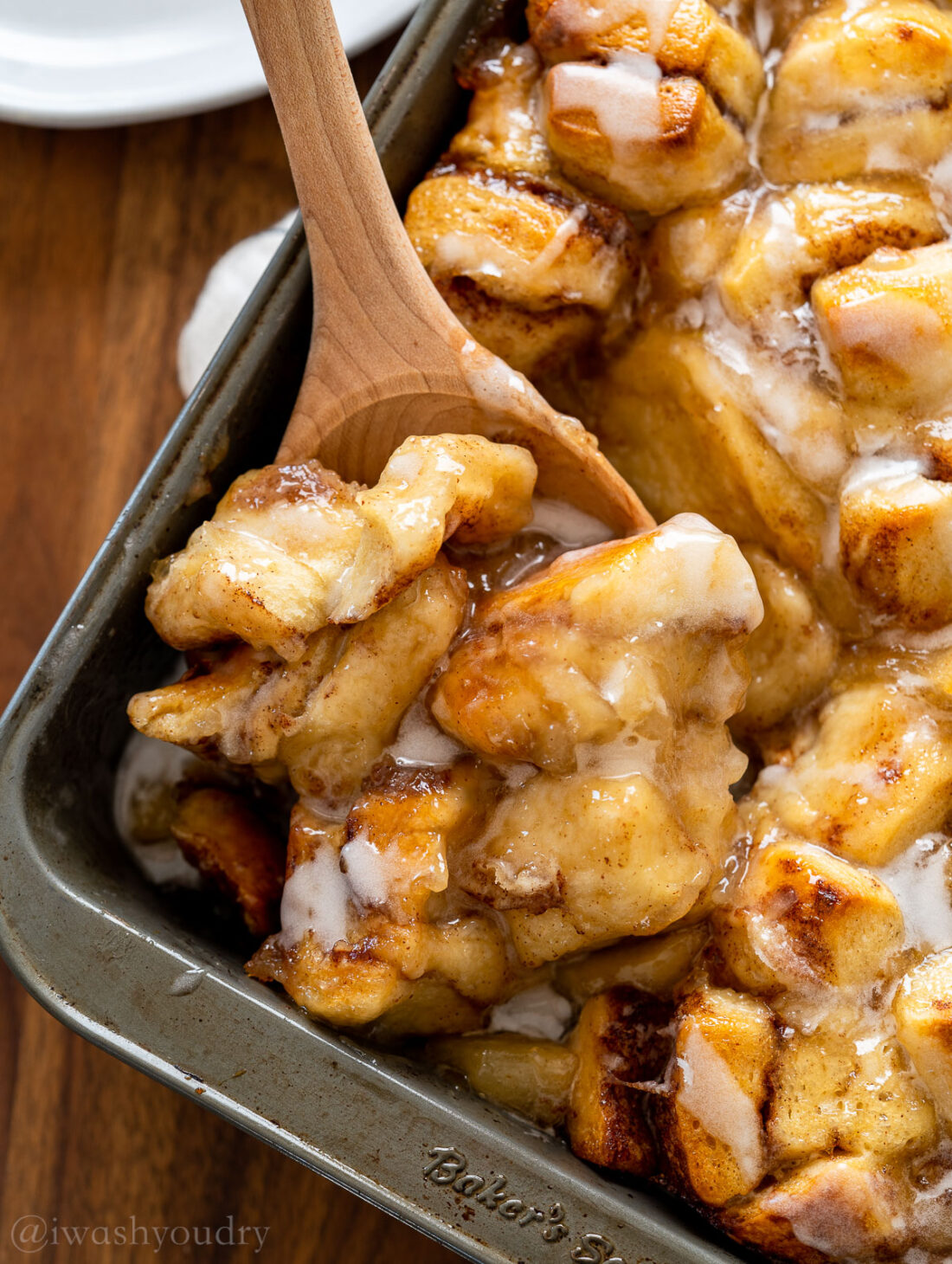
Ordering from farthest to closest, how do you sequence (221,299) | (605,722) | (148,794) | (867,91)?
(221,299) → (148,794) → (867,91) → (605,722)

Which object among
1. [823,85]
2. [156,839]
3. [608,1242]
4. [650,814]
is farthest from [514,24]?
[608,1242]

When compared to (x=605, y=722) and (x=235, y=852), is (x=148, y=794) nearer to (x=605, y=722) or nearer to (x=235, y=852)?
(x=235, y=852)

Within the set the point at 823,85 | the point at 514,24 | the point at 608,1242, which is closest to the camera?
the point at 608,1242

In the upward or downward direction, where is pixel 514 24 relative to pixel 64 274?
upward

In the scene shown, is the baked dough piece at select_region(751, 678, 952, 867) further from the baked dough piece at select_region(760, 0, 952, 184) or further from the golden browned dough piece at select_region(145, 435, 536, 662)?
the baked dough piece at select_region(760, 0, 952, 184)

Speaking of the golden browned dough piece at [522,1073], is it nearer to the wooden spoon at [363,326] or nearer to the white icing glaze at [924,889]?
the white icing glaze at [924,889]

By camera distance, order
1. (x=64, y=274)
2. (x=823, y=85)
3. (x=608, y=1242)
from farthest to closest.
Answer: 1. (x=64, y=274)
2. (x=823, y=85)
3. (x=608, y=1242)

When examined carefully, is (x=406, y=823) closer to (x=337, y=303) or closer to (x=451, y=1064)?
(x=451, y=1064)

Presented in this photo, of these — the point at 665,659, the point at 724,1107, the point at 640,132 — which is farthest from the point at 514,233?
the point at 724,1107
